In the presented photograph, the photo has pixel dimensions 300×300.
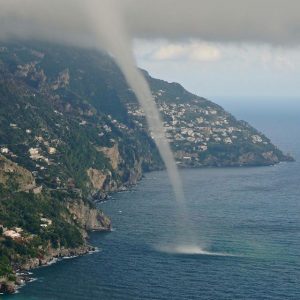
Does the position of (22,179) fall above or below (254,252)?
above

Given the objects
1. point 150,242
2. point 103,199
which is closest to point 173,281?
point 150,242

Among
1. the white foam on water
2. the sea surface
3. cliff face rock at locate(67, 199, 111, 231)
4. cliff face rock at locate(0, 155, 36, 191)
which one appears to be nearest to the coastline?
cliff face rock at locate(67, 199, 111, 231)

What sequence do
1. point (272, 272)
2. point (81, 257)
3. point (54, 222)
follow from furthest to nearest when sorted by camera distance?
point (54, 222) → point (81, 257) → point (272, 272)

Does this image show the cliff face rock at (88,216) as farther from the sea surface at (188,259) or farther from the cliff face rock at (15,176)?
the cliff face rock at (15,176)

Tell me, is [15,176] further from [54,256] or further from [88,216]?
[54,256]

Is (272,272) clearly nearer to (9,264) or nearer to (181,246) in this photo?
(181,246)
